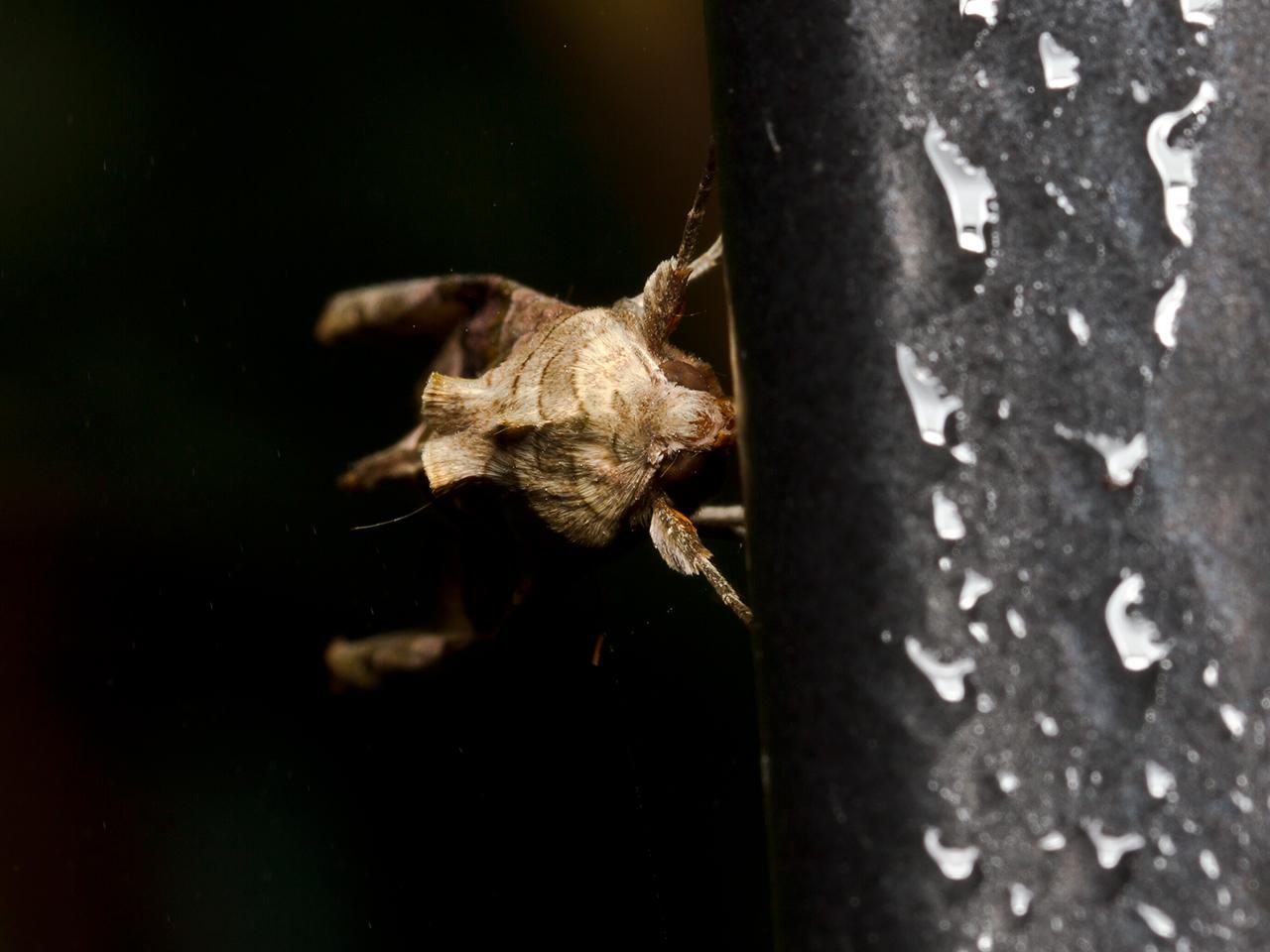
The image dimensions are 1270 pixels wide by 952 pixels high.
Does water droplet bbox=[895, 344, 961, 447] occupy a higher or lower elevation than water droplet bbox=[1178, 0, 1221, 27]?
lower

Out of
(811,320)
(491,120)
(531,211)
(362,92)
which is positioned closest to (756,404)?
(811,320)

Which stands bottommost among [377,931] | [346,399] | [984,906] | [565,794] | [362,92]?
[377,931]

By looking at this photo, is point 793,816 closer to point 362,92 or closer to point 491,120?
point 491,120

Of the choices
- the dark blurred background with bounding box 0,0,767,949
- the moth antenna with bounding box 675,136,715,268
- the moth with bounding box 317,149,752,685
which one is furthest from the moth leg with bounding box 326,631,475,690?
the moth antenna with bounding box 675,136,715,268

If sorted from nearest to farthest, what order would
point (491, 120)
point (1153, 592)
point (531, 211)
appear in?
point (1153, 592)
point (531, 211)
point (491, 120)

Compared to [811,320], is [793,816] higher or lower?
lower

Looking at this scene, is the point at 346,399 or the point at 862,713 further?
the point at 346,399

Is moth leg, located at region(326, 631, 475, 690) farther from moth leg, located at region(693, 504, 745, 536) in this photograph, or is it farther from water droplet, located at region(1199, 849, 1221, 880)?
water droplet, located at region(1199, 849, 1221, 880)
